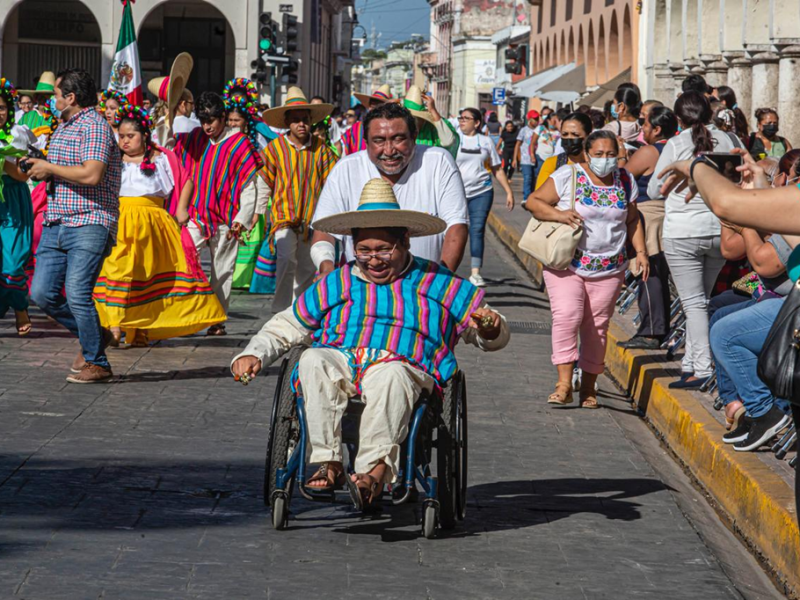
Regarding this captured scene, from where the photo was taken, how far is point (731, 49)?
2488 centimetres

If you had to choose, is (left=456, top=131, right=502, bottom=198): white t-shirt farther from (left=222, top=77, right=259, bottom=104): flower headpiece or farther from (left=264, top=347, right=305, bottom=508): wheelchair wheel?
(left=264, top=347, right=305, bottom=508): wheelchair wheel

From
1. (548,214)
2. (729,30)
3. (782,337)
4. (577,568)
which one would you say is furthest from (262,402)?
(729,30)

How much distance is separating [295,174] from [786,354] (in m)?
7.92

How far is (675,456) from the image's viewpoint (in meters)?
8.44

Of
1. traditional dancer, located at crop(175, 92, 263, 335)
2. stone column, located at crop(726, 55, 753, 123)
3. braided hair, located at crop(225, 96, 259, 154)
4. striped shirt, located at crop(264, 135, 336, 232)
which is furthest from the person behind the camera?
stone column, located at crop(726, 55, 753, 123)

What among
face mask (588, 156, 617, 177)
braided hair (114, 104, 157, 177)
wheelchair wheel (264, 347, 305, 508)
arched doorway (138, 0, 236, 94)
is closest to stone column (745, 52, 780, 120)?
braided hair (114, 104, 157, 177)

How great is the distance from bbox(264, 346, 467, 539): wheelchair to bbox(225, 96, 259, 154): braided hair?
262 inches

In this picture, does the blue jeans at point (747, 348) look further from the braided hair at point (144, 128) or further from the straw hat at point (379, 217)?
the braided hair at point (144, 128)

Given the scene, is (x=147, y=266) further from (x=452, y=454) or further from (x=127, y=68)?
(x=127, y=68)

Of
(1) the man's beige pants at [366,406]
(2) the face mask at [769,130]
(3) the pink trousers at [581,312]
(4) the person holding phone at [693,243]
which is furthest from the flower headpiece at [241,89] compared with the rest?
(1) the man's beige pants at [366,406]

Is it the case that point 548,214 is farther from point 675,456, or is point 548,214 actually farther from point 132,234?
point 132,234

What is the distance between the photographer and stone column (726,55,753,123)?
23984 mm

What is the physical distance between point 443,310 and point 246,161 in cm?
646

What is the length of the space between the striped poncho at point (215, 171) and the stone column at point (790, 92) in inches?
425
